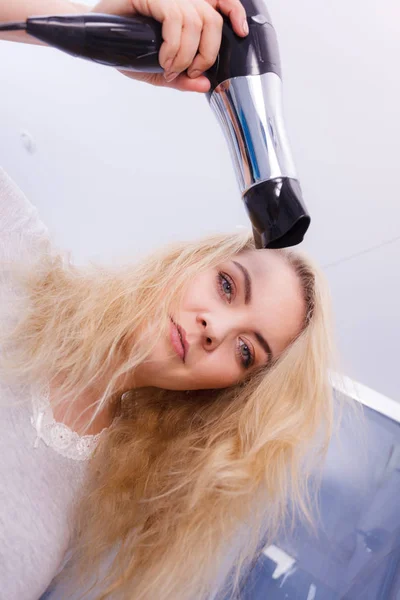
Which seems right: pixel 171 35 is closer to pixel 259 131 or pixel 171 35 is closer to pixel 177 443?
pixel 259 131

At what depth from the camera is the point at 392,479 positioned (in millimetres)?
1033

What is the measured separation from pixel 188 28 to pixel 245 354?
1.92 ft

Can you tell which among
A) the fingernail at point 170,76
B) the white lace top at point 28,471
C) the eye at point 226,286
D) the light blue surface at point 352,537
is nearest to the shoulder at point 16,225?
the white lace top at point 28,471

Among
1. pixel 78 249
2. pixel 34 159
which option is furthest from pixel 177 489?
pixel 34 159

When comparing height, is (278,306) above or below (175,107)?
below

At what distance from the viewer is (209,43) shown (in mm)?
563

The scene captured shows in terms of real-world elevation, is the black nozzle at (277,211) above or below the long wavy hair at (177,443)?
above

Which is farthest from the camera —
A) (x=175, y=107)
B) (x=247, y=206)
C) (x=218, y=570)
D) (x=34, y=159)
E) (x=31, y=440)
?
(x=34, y=159)

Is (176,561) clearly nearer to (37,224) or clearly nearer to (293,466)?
(293,466)

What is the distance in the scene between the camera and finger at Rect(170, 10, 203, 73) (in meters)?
0.54

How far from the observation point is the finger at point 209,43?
56 centimetres

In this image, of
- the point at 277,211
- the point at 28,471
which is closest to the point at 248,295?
the point at 277,211

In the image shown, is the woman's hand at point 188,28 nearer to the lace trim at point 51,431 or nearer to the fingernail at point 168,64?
the fingernail at point 168,64

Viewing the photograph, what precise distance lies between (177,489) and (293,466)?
0.78ft
